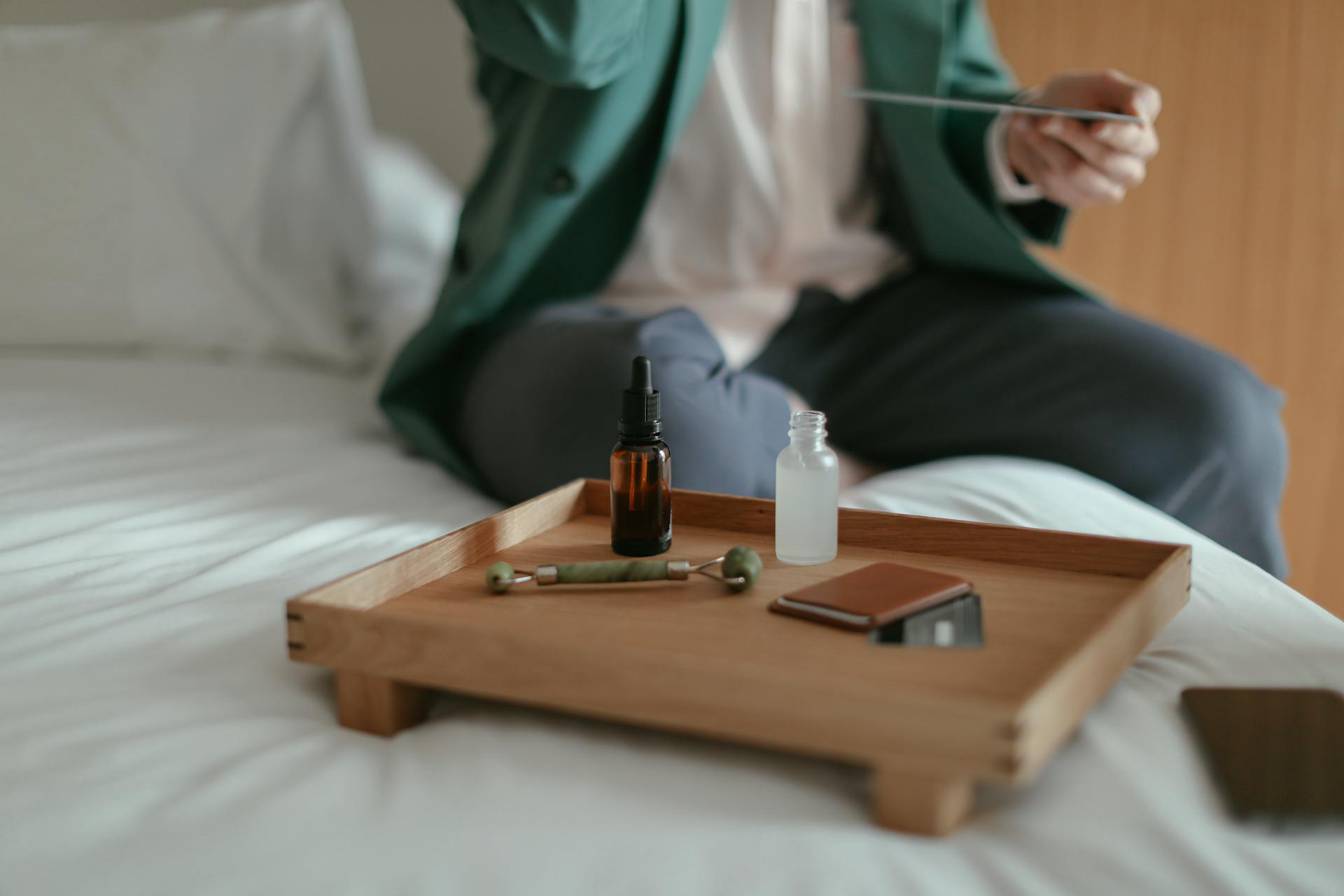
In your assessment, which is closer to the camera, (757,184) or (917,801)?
(917,801)

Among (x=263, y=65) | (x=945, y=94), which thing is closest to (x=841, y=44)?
(x=945, y=94)

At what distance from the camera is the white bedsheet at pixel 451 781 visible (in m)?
0.43

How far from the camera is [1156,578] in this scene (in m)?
0.58

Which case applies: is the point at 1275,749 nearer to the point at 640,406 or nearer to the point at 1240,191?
the point at 640,406

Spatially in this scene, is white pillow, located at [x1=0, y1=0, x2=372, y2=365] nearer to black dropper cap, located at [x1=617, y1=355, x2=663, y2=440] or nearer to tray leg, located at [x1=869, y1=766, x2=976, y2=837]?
black dropper cap, located at [x1=617, y1=355, x2=663, y2=440]

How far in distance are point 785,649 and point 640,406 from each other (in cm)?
19

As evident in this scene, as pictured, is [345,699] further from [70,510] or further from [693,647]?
[70,510]

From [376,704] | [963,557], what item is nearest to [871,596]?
A: [963,557]

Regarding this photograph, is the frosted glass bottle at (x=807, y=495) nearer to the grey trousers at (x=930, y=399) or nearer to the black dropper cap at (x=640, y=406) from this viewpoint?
the black dropper cap at (x=640, y=406)

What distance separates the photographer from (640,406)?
651 millimetres

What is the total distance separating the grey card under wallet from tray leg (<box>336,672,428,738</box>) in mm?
230

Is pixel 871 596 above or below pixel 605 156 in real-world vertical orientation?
below

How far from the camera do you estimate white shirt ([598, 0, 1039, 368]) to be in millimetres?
1201

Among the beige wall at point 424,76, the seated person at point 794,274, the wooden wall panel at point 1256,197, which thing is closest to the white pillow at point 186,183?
the seated person at point 794,274
